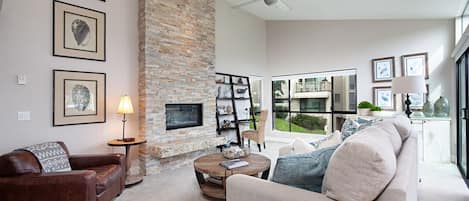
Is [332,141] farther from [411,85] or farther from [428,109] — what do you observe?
[428,109]

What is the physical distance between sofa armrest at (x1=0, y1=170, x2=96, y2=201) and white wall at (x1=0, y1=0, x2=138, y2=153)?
1.04m

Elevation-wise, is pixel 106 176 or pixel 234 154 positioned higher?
pixel 234 154

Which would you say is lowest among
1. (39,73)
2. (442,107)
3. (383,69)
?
(442,107)

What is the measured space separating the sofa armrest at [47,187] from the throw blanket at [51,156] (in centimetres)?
32

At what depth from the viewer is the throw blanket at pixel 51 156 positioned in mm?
2818

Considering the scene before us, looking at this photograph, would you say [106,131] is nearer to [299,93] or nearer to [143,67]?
[143,67]

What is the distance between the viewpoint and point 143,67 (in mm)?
4320

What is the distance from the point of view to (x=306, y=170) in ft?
5.44

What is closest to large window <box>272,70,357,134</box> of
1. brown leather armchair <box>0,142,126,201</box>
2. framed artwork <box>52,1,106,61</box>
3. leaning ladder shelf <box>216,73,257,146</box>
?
leaning ladder shelf <box>216,73,257,146</box>

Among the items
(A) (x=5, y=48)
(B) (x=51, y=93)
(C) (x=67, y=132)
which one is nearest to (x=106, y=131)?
(C) (x=67, y=132)

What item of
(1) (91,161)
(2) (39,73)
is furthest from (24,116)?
(1) (91,161)

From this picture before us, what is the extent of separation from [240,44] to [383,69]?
3.39 meters

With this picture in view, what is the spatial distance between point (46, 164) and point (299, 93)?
596 cm

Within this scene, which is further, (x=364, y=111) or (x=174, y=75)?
(x=364, y=111)
